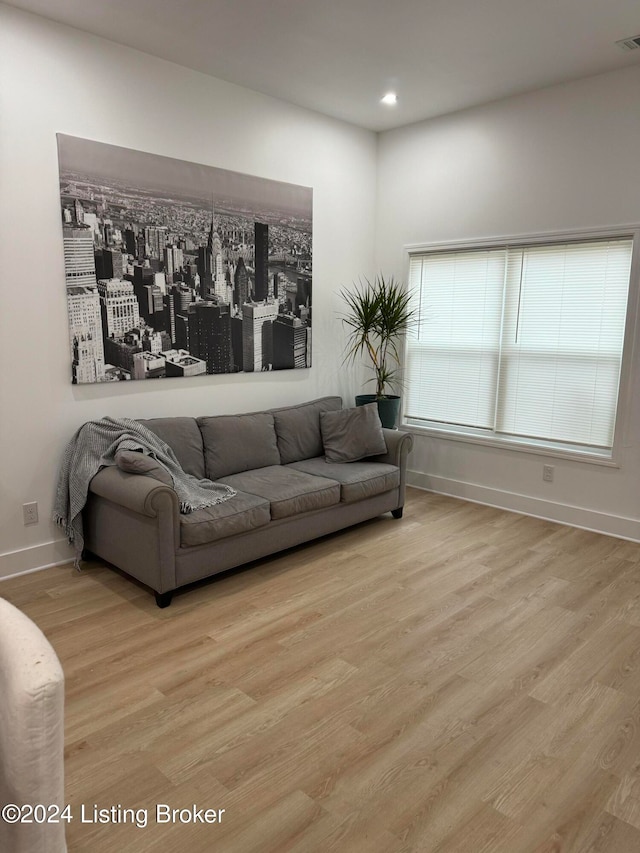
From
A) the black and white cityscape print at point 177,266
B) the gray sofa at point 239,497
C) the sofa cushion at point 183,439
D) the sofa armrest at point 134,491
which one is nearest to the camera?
the sofa armrest at point 134,491

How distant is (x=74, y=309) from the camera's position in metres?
3.51

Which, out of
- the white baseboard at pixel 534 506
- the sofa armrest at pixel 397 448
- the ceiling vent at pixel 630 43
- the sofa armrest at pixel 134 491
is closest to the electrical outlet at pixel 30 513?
the sofa armrest at pixel 134 491

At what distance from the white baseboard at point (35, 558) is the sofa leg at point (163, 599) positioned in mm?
859

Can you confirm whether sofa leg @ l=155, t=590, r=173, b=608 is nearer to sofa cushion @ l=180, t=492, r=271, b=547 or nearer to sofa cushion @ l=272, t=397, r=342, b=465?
sofa cushion @ l=180, t=492, r=271, b=547

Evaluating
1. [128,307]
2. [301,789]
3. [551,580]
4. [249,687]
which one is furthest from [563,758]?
[128,307]

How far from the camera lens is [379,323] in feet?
16.1

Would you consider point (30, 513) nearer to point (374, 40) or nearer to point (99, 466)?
point (99, 466)

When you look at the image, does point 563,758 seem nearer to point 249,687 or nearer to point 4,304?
point 249,687

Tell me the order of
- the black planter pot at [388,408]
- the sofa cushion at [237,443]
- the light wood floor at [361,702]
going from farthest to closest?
the black planter pot at [388,408] → the sofa cushion at [237,443] → the light wood floor at [361,702]

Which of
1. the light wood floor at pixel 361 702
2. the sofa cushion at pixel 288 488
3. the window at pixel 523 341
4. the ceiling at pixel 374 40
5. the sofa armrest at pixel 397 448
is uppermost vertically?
the ceiling at pixel 374 40

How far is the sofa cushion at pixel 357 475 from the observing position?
3.98m

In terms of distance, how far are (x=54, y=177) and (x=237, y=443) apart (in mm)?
1879

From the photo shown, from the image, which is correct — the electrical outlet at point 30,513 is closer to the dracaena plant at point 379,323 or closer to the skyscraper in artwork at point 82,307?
the skyscraper in artwork at point 82,307

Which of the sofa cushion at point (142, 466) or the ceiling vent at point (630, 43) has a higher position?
the ceiling vent at point (630, 43)
